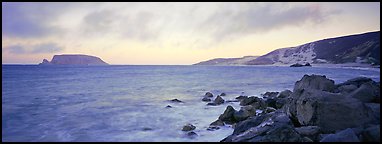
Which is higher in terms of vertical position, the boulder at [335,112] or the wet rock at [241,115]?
the boulder at [335,112]

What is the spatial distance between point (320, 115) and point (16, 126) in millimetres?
A: 14156

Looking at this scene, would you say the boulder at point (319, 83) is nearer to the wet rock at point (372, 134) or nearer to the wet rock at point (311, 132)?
the wet rock at point (311, 132)

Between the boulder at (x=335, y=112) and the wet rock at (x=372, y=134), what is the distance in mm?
1302

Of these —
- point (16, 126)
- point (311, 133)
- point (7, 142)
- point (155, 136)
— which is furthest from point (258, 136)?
point (16, 126)

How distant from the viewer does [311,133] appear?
23.1ft

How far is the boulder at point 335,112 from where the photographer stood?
737 cm

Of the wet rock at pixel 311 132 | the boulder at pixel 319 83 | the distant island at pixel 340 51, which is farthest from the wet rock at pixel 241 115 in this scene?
the distant island at pixel 340 51

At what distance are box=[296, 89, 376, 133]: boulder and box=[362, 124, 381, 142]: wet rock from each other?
1.30m

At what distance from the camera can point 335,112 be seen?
755cm

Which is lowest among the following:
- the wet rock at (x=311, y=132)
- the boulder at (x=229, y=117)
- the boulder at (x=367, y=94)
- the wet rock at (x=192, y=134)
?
the wet rock at (x=192, y=134)

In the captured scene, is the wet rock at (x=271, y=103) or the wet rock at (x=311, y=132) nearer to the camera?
the wet rock at (x=311, y=132)

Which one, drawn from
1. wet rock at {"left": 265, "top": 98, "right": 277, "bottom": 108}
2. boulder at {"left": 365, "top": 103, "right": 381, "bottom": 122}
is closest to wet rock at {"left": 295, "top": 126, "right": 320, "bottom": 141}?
boulder at {"left": 365, "top": 103, "right": 381, "bottom": 122}

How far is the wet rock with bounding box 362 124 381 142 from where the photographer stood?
18.9 feet

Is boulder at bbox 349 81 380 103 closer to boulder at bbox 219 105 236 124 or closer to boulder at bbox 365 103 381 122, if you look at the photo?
boulder at bbox 365 103 381 122
